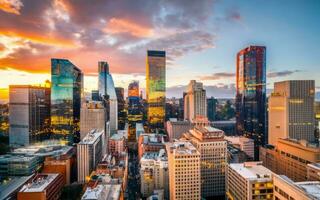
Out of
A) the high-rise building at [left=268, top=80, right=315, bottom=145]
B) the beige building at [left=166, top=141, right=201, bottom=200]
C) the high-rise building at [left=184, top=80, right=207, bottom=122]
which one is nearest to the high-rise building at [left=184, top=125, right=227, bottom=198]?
the beige building at [left=166, top=141, right=201, bottom=200]

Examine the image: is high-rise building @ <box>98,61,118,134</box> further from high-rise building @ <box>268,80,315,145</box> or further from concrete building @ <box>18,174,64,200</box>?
high-rise building @ <box>268,80,315,145</box>

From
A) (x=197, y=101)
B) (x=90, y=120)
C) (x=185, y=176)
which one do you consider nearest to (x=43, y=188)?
(x=185, y=176)

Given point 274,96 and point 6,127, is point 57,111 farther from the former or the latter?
point 274,96

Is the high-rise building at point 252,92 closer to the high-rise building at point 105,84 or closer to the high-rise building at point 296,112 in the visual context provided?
the high-rise building at point 296,112

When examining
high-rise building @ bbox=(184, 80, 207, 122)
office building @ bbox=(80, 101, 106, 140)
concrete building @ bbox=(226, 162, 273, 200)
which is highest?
high-rise building @ bbox=(184, 80, 207, 122)

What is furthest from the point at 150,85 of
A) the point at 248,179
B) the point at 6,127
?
the point at 248,179

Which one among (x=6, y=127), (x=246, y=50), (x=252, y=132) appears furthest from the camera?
(x=246, y=50)
